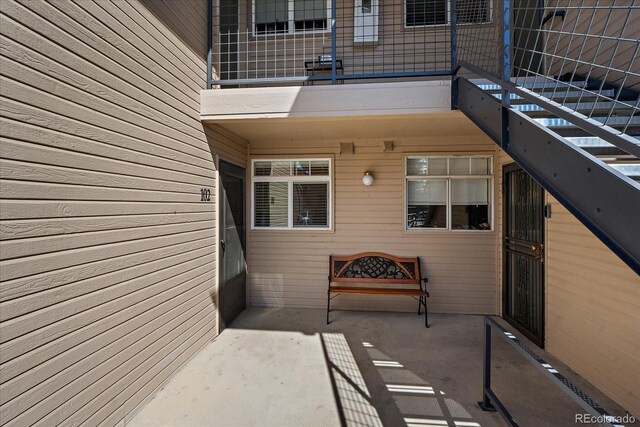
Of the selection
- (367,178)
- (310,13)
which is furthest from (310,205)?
(310,13)

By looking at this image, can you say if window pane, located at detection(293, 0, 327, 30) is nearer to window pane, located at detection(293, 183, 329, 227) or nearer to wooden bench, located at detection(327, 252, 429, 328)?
window pane, located at detection(293, 183, 329, 227)

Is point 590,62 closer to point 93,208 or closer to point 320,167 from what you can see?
point 320,167

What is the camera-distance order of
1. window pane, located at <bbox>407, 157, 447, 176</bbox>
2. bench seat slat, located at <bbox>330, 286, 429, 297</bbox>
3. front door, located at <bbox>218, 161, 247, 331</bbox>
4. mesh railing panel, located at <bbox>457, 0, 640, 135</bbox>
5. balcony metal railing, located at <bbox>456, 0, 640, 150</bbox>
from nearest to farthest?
balcony metal railing, located at <bbox>456, 0, 640, 150</bbox> < mesh railing panel, located at <bbox>457, 0, 640, 135</bbox> < front door, located at <bbox>218, 161, 247, 331</bbox> < bench seat slat, located at <bbox>330, 286, 429, 297</bbox> < window pane, located at <bbox>407, 157, 447, 176</bbox>

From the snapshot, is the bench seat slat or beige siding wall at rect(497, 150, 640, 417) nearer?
beige siding wall at rect(497, 150, 640, 417)

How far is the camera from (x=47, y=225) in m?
1.66

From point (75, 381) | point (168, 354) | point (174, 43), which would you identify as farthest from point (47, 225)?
point (174, 43)

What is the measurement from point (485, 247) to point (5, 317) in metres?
4.71

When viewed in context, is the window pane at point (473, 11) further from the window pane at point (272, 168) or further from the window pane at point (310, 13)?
the window pane at point (272, 168)

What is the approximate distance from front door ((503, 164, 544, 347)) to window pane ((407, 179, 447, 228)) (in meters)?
0.78

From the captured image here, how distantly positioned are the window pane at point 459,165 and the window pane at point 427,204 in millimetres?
206

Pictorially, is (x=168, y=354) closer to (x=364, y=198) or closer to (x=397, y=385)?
(x=397, y=385)

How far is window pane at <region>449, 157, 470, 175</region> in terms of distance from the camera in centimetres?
429

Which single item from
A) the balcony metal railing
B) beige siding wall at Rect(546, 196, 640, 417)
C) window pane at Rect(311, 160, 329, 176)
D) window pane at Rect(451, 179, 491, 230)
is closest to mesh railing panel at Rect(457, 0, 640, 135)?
the balcony metal railing

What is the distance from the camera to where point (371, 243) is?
4391mm
